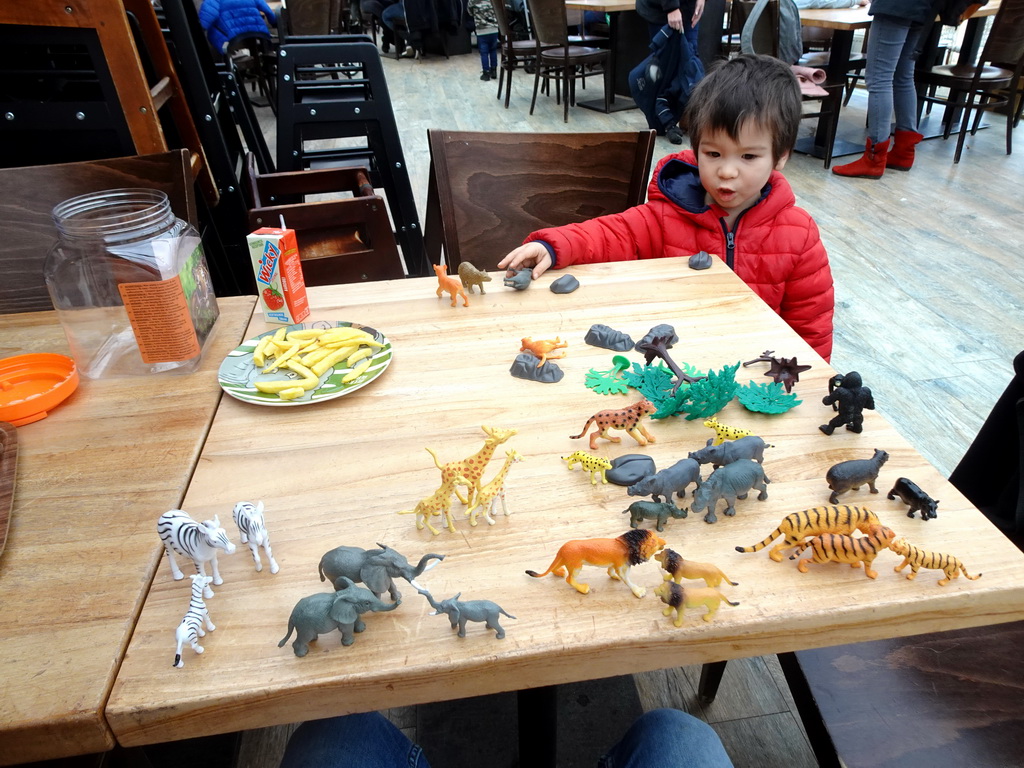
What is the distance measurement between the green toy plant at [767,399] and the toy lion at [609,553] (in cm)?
37

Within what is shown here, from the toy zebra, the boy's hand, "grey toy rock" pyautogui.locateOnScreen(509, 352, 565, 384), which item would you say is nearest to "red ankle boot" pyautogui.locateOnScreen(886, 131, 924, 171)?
the boy's hand

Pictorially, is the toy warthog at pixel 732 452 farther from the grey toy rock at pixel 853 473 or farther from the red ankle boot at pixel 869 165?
the red ankle boot at pixel 869 165

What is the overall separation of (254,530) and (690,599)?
487mm

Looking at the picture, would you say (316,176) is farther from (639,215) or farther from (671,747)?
(671,747)

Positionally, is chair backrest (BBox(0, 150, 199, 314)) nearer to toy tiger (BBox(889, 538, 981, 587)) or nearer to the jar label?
the jar label

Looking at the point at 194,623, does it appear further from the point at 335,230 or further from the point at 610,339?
the point at 335,230

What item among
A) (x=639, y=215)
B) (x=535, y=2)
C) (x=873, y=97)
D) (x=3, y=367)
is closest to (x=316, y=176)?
(x=639, y=215)

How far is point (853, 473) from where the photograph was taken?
0.83 m

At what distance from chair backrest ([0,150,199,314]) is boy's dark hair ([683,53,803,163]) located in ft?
4.01

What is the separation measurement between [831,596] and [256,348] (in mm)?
965

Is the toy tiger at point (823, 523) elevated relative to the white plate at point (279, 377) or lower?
elevated

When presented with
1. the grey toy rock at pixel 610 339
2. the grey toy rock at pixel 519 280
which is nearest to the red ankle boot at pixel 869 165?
the grey toy rock at pixel 519 280

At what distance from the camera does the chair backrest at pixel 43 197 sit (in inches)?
61.0

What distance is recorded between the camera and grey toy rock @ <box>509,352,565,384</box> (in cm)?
112
